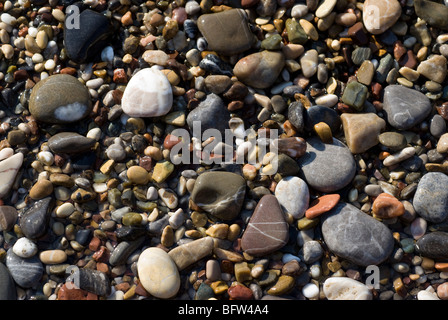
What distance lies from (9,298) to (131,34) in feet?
5.59

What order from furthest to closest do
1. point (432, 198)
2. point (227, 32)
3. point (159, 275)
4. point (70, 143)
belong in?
1. point (227, 32)
2. point (70, 143)
3. point (432, 198)
4. point (159, 275)

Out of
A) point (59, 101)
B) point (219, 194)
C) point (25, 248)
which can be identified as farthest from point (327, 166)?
point (25, 248)

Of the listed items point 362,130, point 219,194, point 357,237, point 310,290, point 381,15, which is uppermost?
point 381,15

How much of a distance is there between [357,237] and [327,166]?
1.37 ft

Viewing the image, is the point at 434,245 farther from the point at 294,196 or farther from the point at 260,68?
the point at 260,68

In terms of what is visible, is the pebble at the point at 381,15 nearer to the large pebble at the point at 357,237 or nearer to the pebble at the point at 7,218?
the large pebble at the point at 357,237

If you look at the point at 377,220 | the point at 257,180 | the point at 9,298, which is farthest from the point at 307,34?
the point at 9,298

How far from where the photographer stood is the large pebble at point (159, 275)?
7.16ft

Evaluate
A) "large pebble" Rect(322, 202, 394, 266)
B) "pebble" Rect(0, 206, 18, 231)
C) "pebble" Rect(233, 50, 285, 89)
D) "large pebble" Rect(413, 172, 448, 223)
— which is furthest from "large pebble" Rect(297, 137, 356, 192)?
"pebble" Rect(0, 206, 18, 231)

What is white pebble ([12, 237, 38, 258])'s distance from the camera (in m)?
2.27

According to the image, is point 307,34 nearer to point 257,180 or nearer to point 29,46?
point 257,180

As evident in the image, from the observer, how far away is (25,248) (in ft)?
7.46

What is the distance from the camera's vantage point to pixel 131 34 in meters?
2.69
